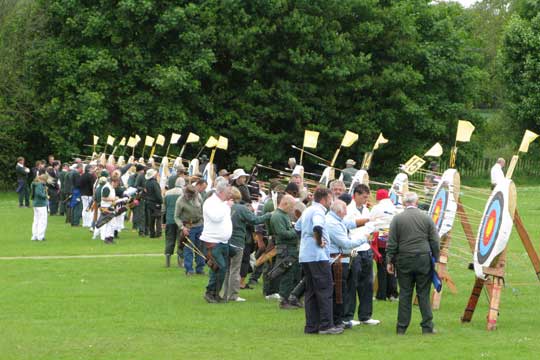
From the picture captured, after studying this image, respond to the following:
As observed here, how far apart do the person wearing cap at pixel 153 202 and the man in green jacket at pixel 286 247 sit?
11.6 meters

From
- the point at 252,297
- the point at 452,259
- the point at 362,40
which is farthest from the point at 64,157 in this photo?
the point at 252,297

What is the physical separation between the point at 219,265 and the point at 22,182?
28491mm

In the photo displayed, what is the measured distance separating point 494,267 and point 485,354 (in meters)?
2.59

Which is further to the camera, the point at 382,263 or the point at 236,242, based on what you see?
the point at 236,242

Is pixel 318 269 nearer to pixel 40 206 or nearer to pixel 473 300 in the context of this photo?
pixel 473 300

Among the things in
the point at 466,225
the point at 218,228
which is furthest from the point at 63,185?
the point at 466,225

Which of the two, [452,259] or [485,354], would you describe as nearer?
[485,354]

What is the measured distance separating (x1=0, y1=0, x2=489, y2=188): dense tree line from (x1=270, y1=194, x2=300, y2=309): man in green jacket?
110 feet

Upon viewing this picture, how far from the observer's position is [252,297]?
18891 mm

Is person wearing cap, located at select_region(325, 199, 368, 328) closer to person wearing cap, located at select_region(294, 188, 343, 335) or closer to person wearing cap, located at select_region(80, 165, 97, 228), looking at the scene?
person wearing cap, located at select_region(294, 188, 343, 335)

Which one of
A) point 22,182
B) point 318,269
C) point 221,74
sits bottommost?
point 22,182

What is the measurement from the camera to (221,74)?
54344 millimetres

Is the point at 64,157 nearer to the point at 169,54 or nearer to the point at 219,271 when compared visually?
the point at 169,54

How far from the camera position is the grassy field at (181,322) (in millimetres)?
13266
